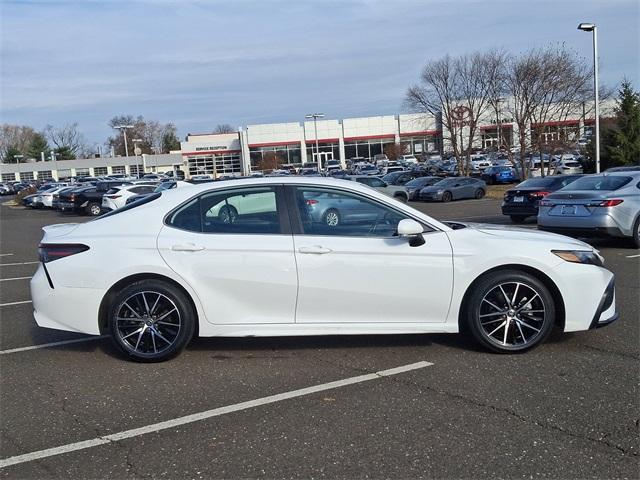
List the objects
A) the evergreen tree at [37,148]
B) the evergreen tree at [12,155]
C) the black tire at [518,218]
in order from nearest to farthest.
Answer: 1. the black tire at [518,218]
2. the evergreen tree at [37,148]
3. the evergreen tree at [12,155]

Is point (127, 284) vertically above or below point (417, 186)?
above

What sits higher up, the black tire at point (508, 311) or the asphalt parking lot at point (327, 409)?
the black tire at point (508, 311)

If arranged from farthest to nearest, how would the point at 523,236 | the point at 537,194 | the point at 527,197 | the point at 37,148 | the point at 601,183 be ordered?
the point at 37,148
the point at 527,197
the point at 537,194
the point at 601,183
the point at 523,236

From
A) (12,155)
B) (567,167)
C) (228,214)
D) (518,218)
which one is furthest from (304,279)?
(12,155)

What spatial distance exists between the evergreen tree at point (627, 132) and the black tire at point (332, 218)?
3398cm

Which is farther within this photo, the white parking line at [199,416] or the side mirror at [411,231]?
the side mirror at [411,231]

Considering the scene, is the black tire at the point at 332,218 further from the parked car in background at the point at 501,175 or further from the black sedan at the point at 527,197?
the parked car in background at the point at 501,175

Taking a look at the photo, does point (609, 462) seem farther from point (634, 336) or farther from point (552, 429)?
point (634, 336)

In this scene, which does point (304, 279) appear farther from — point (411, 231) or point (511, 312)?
point (511, 312)

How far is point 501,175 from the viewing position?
4591cm

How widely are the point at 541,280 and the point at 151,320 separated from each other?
3279 millimetres

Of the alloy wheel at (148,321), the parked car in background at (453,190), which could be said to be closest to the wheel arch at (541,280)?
the alloy wheel at (148,321)

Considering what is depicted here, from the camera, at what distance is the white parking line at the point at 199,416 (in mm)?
3670

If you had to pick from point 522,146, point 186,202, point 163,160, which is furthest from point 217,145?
point 186,202
